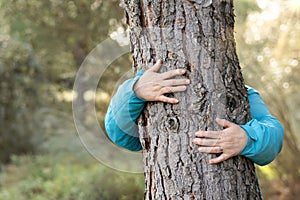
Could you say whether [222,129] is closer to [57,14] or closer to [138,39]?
[138,39]

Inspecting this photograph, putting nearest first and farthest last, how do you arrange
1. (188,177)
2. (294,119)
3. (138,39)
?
(188,177) → (138,39) → (294,119)

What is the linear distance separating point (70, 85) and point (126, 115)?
20.3 ft

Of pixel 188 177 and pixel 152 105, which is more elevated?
pixel 152 105

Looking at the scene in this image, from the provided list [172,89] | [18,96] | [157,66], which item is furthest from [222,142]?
[18,96]

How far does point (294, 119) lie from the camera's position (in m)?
5.97

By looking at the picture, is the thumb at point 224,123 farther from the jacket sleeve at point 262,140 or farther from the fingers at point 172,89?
the fingers at point 172,89

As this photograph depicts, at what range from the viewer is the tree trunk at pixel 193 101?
1.79 meters

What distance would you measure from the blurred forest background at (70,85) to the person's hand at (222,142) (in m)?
3.53

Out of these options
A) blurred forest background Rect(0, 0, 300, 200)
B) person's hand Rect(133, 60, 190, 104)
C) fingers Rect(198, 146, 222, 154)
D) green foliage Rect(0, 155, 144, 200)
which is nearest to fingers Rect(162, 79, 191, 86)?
person's hand Rect(133, 60, 190, 104)

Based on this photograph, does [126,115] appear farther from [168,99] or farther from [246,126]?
[246,126]

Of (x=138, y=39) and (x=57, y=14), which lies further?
(x=57, y=14)

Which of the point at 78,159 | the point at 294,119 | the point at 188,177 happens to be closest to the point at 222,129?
the point at 188,177

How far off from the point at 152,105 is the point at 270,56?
390cm

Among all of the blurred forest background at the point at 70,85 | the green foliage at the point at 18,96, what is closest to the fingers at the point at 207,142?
the blurred forest background at the point at 70,85
